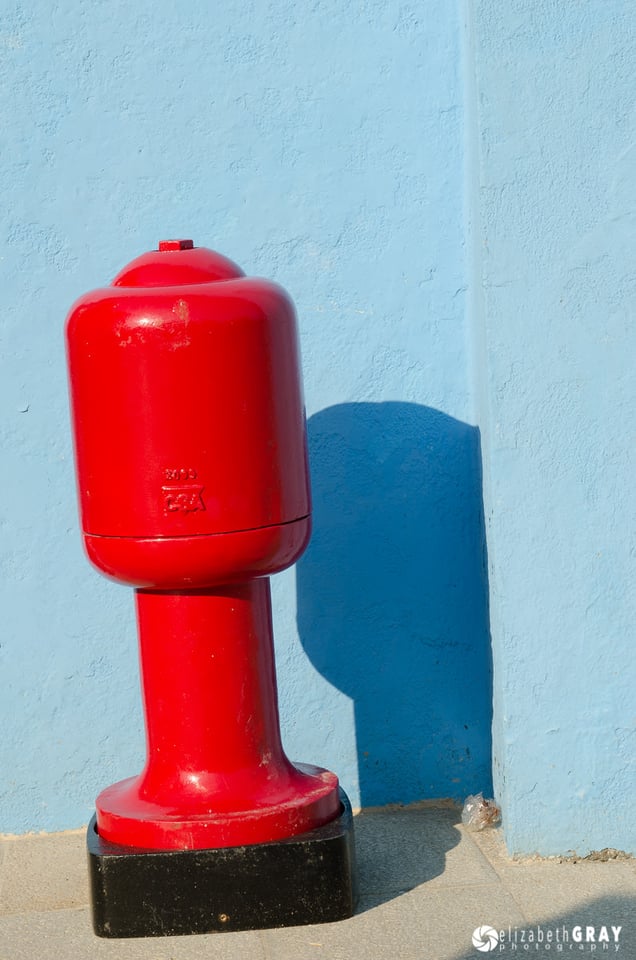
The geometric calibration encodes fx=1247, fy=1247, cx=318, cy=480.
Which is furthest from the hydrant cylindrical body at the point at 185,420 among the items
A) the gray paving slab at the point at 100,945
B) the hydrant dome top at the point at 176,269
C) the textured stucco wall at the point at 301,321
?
the gray paving slab at the point at 100,945

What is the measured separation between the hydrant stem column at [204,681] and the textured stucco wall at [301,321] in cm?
53

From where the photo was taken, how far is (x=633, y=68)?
9.66 feet

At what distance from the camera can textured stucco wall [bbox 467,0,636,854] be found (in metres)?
2.93

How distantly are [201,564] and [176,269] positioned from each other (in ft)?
2.08

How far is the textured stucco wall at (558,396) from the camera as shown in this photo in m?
2.93

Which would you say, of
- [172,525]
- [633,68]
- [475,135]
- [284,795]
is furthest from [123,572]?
[633,68]

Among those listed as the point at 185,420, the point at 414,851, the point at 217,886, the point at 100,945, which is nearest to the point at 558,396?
the point at 185,420

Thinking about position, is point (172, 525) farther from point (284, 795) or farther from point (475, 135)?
point (475, 135)

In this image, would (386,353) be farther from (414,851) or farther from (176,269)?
(414,851)

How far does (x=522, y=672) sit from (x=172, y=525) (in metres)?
1.01

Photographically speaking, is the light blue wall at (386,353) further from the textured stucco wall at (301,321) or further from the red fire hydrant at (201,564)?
the red fire hydrant at (201,564)

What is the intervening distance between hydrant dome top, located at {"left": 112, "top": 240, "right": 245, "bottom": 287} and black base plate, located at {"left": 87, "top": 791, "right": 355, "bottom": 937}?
1.23 meters

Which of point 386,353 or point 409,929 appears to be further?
point 386,353

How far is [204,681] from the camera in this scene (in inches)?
A: 109
